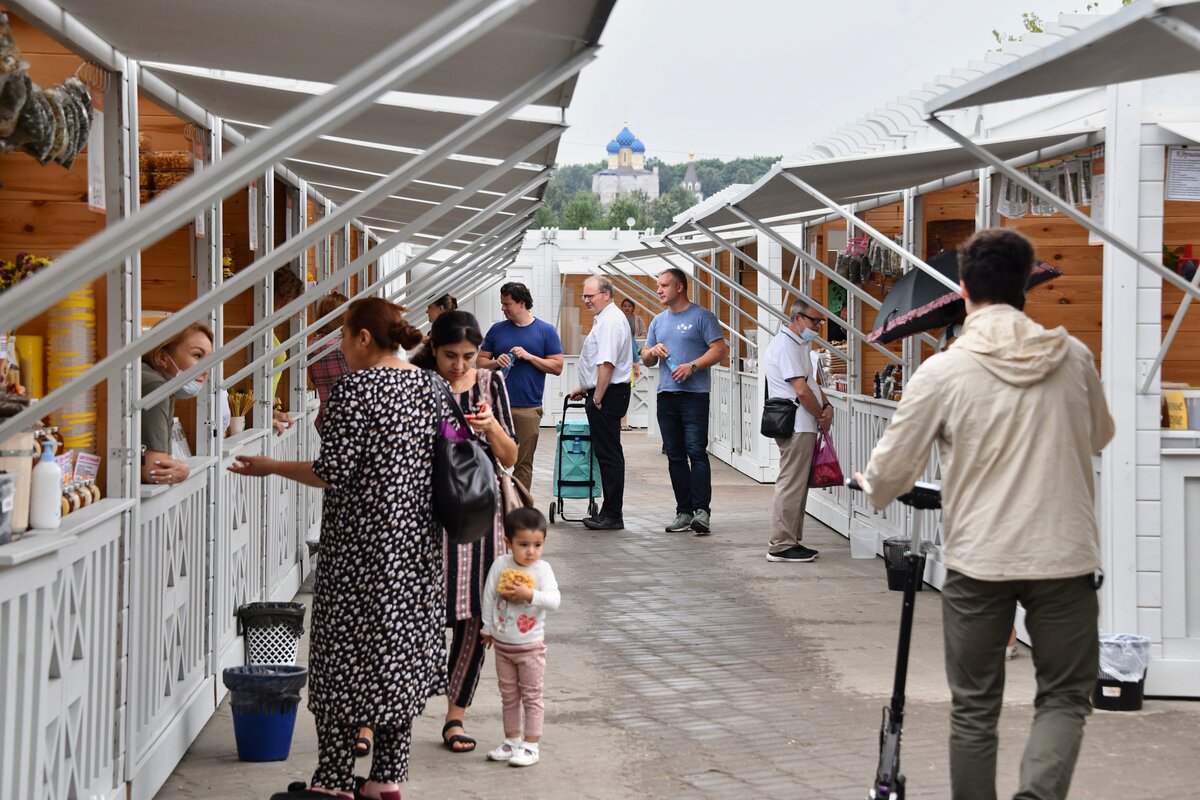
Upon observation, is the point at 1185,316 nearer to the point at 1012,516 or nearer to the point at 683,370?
the point at 1012,516

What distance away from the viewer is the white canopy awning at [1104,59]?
399 cm

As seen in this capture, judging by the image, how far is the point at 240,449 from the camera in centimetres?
684

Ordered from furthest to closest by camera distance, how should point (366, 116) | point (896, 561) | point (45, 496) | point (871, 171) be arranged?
point (896, 561) < point (871, 171) < point (366, 116) < point (45, 496)

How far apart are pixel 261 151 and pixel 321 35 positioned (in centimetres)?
142

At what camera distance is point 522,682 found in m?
5.16

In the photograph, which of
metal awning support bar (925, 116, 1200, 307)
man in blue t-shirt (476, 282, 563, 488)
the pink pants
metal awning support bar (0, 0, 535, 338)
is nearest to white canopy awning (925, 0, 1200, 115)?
metal awning support bar (925, 116, 1200, 307)

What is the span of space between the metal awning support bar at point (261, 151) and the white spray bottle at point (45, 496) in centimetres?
90

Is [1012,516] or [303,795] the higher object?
[1012,516]

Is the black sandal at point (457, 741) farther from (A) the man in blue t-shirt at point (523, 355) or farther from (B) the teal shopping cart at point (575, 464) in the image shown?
(B) the teal shopping cart at point (575, 464)

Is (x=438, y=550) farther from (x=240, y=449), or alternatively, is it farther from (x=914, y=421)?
(x=240, y=449)

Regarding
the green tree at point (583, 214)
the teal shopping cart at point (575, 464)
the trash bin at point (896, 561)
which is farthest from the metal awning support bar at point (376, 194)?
the green tree at point (583, 214)

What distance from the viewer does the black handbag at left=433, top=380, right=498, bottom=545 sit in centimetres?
436

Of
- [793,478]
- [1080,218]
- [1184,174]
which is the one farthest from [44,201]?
[793,478]

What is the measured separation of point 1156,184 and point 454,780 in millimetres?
3745
